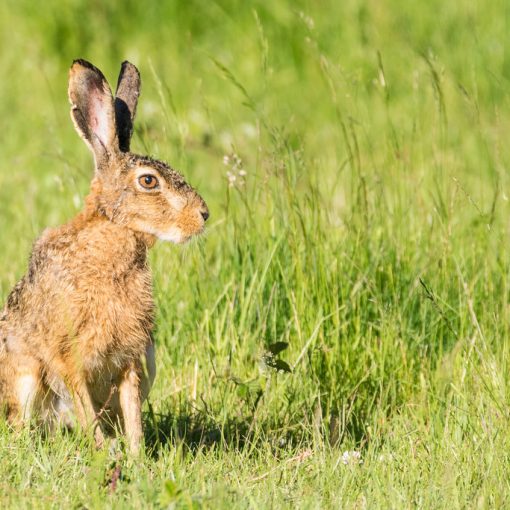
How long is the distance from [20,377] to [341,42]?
5846 millimetres

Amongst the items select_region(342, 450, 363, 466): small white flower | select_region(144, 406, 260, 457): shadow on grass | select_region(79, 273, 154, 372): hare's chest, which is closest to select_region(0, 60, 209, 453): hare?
select_region(79, 273, 154, 372): hare's chest

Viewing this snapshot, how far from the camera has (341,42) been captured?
33.1ft

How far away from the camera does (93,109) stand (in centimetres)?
525

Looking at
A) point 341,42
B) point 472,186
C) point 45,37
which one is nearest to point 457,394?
point 472,186

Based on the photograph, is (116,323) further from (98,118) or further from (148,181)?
(98,118)

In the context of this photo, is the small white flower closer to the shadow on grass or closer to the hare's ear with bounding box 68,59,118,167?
the shadow on grass

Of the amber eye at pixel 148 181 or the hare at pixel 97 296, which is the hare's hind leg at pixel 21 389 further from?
the amber eye at pixel 148 181

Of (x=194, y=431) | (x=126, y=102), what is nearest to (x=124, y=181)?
(x=126, y=102)

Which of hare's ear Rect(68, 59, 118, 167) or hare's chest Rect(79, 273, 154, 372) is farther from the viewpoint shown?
hare's ear Rect(68, 59, 118, 167)

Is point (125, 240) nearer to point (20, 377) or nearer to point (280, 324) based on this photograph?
point (20, 377)

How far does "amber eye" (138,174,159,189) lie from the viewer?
512cm

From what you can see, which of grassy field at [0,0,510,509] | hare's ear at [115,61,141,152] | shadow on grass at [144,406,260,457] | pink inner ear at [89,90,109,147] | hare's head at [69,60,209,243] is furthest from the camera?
hare's ear at [115,61,141,152]

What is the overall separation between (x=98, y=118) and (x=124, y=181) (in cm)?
32

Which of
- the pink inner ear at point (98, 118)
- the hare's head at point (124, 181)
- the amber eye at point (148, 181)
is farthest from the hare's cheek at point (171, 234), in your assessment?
the pink inner ear at point (98, 118)
